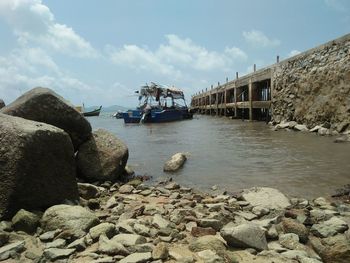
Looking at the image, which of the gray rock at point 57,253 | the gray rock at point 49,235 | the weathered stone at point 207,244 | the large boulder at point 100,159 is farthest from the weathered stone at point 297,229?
the large boulder at point 100,159

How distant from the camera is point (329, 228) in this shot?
4539 mm

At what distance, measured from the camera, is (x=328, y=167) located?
9047 millimetres

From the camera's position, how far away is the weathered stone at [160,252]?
3.66 metres

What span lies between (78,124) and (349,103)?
1154cm

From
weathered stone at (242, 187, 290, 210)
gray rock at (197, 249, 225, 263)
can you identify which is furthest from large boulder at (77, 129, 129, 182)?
gray rock at (197, 249, 225, 263)

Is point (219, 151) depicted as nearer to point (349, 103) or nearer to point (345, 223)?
→ point (349, 103)

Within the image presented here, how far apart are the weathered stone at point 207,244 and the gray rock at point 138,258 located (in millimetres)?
534

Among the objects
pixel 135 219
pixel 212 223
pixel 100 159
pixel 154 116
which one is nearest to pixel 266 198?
pixel 212 223

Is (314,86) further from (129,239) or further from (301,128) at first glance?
(129,239)

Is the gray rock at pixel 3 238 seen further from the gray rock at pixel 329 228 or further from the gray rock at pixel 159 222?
the gray rock at pixel 329 228

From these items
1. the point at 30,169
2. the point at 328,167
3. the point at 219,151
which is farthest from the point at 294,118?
the point at 30,169

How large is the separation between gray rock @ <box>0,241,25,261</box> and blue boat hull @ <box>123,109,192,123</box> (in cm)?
2941

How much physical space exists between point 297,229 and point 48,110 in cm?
514

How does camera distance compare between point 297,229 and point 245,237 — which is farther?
point 297,229
